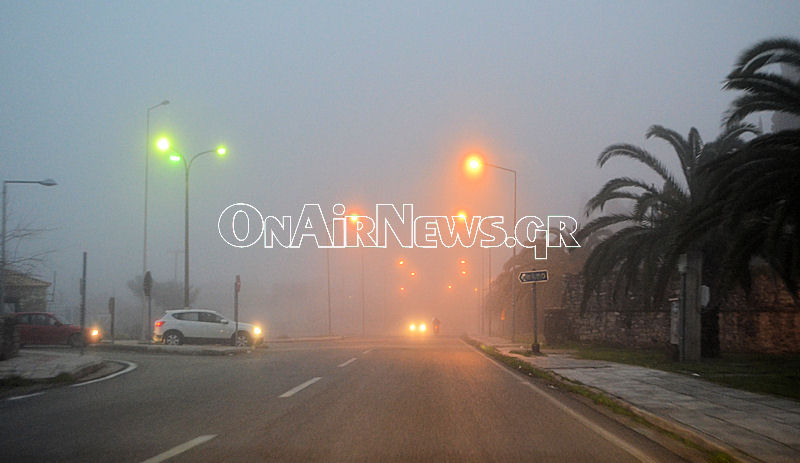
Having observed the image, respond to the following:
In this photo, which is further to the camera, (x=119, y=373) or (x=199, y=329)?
(x=199, y=329)

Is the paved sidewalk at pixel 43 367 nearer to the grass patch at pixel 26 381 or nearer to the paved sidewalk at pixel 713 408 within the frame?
the grass patch at pixel 26 381

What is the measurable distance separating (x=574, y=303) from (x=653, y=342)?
478 cm

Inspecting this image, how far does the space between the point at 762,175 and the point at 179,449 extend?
13.3 meters

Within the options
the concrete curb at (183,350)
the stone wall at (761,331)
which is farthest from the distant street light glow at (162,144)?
the stone wall at (761,331)

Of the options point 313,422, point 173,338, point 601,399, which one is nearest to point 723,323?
point 601,399

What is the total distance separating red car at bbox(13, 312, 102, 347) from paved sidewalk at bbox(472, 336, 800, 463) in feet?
66.7

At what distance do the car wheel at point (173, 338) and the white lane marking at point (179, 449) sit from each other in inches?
835

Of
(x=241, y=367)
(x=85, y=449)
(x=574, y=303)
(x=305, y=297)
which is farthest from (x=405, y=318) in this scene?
(x=85, y=449)

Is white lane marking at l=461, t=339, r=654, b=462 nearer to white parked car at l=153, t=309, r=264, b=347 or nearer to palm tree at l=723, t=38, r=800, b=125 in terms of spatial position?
palm tree at l=723, t=38, r=800, b=125

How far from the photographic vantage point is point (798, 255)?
1658 cm

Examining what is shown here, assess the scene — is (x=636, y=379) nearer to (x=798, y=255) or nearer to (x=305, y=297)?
(x=798, y=255)

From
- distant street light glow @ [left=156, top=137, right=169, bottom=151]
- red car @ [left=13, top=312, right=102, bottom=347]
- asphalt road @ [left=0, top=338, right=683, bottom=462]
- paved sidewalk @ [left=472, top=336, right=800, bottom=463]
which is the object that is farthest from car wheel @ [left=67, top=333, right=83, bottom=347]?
paved sidewalk @ [left=472, top=336, right=800, bottom=463]

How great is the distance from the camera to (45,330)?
27500 millimetres

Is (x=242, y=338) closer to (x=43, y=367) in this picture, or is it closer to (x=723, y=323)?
(x=43, y=367)
